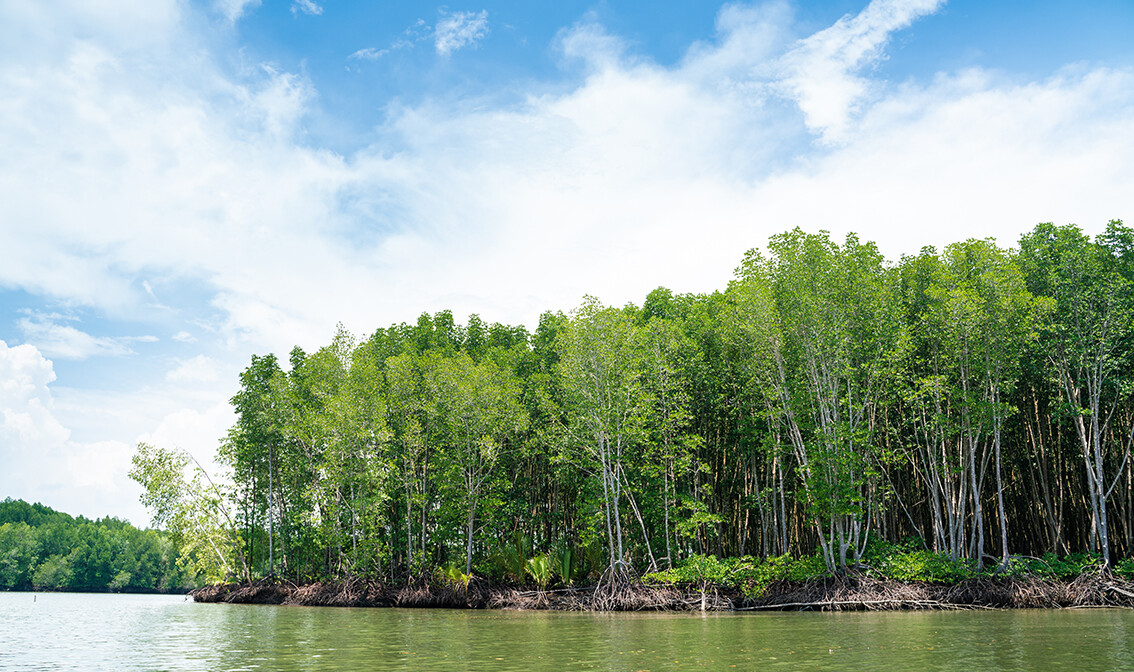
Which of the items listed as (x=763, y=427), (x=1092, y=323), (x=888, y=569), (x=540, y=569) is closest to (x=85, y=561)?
(x=540, y=569)

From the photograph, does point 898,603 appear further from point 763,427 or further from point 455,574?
point 455,574

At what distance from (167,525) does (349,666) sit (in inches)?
1265

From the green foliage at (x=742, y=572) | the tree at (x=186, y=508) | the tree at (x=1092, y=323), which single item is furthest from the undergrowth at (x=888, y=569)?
the tree at (x=186, y=508)

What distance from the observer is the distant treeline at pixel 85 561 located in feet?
254

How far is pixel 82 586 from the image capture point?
80.1 m

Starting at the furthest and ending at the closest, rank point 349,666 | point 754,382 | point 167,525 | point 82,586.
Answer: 1. point 82,586
2. point 167,525
3. point 754,382
4. point 349,666

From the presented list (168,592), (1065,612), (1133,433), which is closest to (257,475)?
(1065,612)

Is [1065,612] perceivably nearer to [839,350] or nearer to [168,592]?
[839,350]

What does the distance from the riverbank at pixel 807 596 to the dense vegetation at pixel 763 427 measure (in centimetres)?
74

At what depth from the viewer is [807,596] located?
23.0 metres

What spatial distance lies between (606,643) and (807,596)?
1217 cm

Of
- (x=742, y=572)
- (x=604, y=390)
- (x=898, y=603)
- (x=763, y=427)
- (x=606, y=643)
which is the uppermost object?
(x=604, y=390)

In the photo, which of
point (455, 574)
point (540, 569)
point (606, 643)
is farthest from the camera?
point (455, 574)

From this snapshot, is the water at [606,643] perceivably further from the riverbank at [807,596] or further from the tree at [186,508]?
the tree at [186,508]
